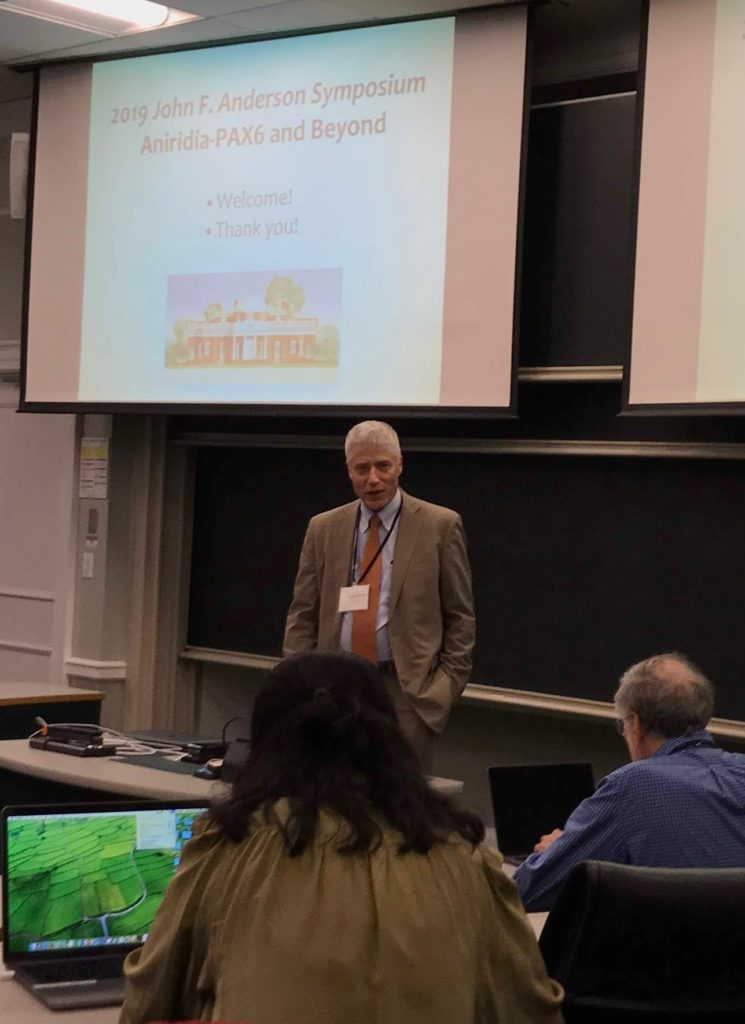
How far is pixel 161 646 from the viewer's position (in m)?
5.88

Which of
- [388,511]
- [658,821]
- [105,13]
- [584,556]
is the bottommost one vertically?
[658,821]

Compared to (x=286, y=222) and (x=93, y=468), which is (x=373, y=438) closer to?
(x=286, y=222)

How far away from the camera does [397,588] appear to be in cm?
394

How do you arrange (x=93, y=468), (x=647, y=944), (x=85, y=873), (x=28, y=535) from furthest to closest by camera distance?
(x=28, y=535) < (x=93, y=468) < (x=85, y=873) < (x=647, y=944)

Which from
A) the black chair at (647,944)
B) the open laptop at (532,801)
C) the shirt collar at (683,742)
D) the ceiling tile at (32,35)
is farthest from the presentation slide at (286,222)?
the black chair at (647,944)

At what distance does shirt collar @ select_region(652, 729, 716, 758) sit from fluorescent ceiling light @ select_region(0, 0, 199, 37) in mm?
3464

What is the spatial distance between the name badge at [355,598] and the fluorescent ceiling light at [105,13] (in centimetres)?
226

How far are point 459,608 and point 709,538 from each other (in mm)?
931

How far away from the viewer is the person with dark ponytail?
159cm

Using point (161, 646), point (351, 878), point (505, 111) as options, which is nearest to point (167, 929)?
point (351, 878)

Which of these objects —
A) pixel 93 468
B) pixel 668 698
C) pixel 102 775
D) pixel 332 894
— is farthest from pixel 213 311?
pixel 332 894

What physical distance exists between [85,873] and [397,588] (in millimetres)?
1906

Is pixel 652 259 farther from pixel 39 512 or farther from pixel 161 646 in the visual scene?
pixel 39 512

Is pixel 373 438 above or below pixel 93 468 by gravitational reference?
above
